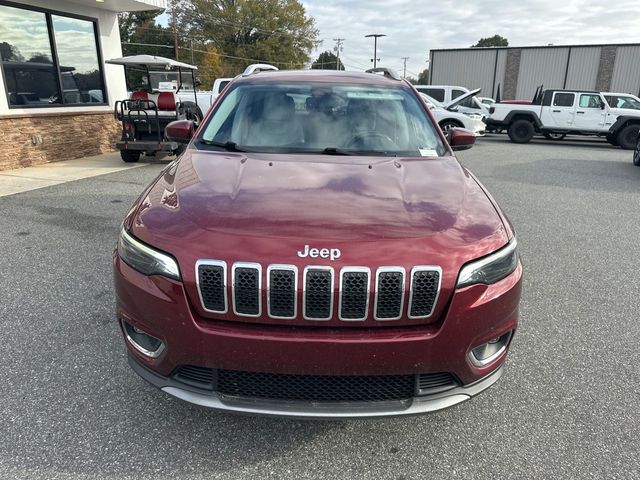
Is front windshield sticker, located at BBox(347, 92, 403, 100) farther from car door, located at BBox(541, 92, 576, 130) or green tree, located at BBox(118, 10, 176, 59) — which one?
green tree, located at BBox(118, 10, 176, 59)

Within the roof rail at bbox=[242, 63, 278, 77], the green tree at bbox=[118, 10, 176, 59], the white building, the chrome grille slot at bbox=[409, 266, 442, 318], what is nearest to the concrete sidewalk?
the white building

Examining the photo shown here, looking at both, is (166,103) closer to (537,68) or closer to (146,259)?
(146,259)

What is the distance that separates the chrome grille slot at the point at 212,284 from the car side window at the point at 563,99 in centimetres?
1756

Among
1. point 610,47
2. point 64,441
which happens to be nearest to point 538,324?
point 64,441

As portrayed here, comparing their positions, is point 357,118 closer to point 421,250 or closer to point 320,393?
point 421,250

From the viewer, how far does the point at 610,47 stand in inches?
1115

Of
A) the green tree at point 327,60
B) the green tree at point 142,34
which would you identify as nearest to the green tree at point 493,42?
the green tree at point 327,60

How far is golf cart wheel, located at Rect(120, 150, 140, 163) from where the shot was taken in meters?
9.95

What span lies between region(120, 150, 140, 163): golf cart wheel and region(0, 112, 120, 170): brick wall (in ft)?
4.69

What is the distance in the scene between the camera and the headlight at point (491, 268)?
1839 mm

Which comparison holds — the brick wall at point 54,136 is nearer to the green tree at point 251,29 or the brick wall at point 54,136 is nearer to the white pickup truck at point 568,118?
the white pickup truck at point 568,118

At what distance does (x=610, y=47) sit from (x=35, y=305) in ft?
112

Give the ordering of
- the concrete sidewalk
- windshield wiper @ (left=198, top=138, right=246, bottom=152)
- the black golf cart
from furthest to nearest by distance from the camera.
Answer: the black golf cart, the concrete sidewalk, windshield wiper @ (left=198, top=138, right=246, bottom=152)

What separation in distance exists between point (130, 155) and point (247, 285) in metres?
9.31
